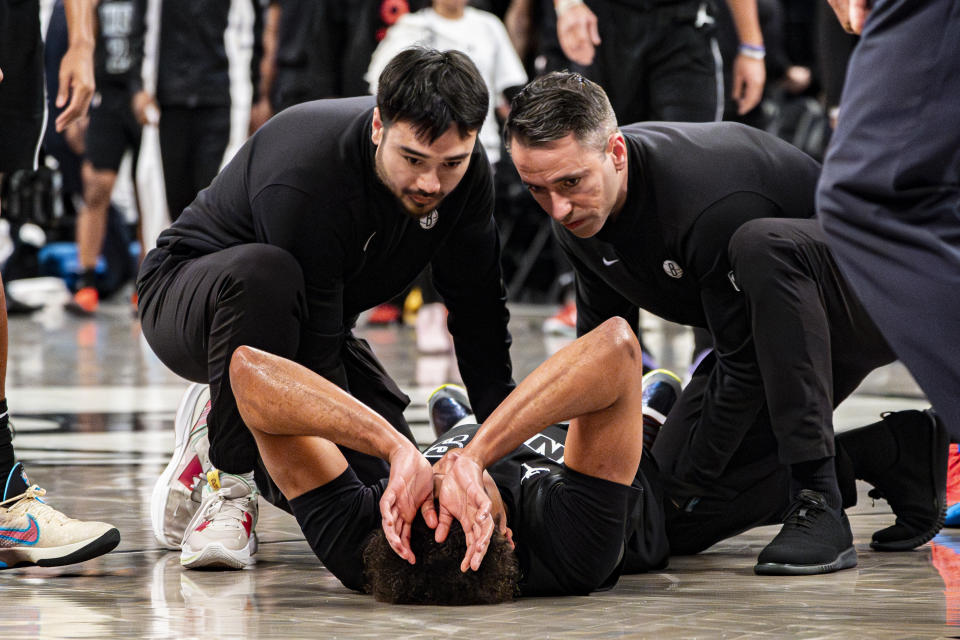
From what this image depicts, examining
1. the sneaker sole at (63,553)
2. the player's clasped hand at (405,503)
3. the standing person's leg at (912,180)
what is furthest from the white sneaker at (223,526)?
the standing person's leg at (912,180)

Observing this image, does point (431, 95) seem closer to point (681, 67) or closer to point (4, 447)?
point (4, 447)

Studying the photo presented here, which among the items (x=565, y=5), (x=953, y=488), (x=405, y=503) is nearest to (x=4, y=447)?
(x=405, y=503)

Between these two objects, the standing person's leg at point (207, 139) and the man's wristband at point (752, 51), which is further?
the standing person's leg at point (207, 139)

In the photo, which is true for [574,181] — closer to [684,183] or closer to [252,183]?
[684,183]

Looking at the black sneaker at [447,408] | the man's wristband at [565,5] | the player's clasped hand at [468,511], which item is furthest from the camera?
the man's wristband at [565,5]

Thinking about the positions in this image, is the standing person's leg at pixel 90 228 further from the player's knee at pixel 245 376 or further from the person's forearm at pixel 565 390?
the person's forearm at pixel 565 390

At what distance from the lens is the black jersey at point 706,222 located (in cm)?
291

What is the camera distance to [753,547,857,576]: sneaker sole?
264 cm

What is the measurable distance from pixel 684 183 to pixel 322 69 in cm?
553

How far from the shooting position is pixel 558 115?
281 centimetres

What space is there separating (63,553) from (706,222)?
55.9 inches

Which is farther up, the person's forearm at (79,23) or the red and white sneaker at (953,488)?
the person's forearm at (79,23)

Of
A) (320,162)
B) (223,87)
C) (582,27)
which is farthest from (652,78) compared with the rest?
(223,87)

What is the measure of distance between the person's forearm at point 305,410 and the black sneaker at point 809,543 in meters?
0.75
